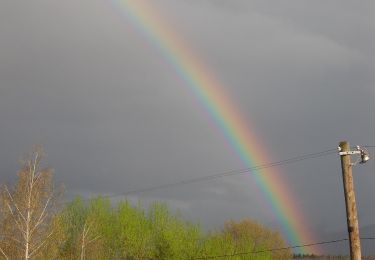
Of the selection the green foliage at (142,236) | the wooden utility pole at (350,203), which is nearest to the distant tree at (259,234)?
the green foliage at (142,236)

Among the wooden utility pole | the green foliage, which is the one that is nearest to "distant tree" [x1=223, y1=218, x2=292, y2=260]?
the green foliage

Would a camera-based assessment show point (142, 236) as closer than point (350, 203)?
No

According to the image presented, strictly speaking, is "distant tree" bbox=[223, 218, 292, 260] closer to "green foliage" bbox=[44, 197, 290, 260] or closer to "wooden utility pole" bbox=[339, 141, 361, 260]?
"green foliage" bbox=[44, 197, 290, 260]

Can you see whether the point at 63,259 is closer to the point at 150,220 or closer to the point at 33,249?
the point at 150,220

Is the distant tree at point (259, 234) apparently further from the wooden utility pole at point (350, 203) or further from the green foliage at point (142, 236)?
the wooden utility pole at point (350, 203)

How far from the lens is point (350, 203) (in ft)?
68.9

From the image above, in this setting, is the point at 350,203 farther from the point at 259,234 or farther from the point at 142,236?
the point at 259,234

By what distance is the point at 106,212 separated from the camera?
63031 millimetres

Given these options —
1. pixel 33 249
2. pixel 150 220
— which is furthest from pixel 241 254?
pixel 33 249

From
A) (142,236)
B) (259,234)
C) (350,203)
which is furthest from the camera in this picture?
(259,234)

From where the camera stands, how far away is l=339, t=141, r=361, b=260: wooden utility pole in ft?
67.0

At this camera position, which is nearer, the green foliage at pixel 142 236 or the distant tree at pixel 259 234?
the green foliage at pixel 142 236

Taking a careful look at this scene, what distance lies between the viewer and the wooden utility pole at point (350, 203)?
67.0 ft

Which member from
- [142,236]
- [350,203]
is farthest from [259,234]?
[350,203]
